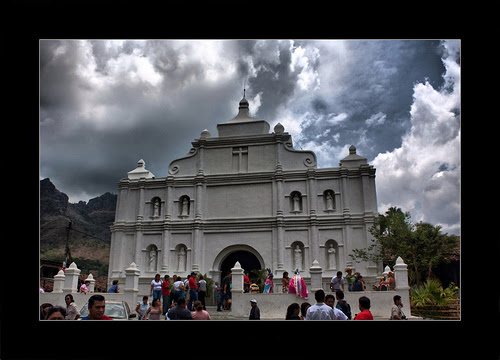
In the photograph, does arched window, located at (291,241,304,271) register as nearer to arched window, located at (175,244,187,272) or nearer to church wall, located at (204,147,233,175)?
church wall, located at (204,147,233,175)

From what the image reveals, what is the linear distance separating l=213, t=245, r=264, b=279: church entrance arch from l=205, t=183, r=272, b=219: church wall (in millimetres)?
1856

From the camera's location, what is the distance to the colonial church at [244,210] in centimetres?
2362

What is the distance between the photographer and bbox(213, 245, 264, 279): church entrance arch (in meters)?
24.3

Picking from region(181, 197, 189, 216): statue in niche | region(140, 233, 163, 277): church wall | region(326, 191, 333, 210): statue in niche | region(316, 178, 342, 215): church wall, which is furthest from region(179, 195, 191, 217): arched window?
region(326, 191, 333, 210): statue in niche

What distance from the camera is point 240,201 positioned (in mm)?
24984

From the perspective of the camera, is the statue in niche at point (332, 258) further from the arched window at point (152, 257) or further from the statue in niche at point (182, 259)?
the arched window at point (152, 257)

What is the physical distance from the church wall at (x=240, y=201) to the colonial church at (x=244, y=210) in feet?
0.18

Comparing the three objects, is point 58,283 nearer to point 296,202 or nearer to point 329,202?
point 296,202

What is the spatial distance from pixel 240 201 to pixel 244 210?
576mm

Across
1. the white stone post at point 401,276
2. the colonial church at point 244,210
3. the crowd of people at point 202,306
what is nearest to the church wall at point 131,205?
the colonial church at point 244,210
